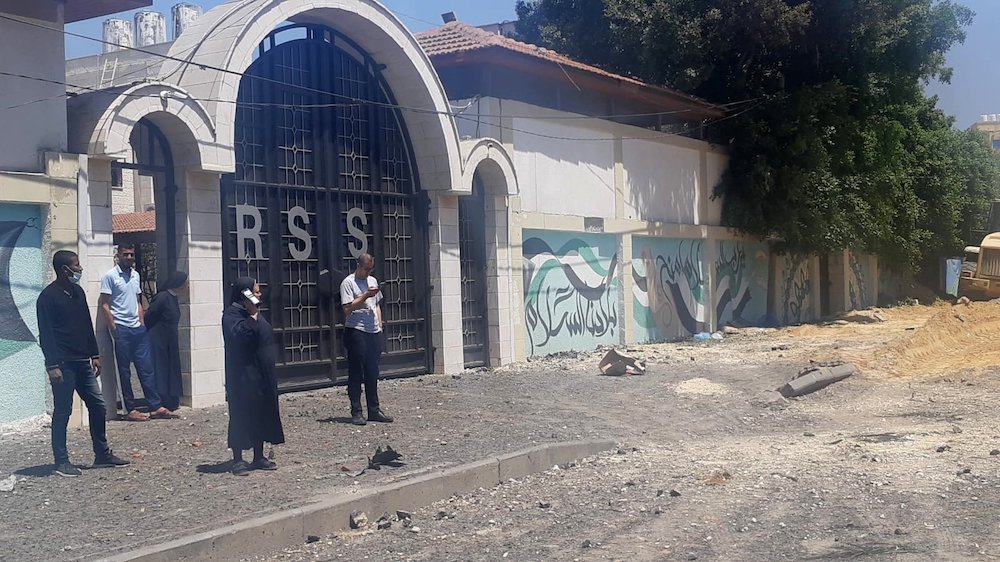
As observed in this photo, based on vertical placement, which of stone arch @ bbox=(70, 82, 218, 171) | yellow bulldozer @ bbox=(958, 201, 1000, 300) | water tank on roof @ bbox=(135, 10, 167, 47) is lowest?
yellow bulldozer @ bbox=(958, 201, 1000, 300)

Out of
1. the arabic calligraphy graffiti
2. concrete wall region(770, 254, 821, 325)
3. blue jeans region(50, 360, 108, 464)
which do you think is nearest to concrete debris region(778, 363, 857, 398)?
blue jeans region(50, 360, 108, 464)

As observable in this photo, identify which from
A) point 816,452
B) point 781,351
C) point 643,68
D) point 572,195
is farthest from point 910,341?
point 643,68

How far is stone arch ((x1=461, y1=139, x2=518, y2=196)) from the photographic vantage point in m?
14.8

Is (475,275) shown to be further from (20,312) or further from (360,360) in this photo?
(20,312)

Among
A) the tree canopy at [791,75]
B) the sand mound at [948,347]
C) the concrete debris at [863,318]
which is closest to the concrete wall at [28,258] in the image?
the sand mound at [948,347]

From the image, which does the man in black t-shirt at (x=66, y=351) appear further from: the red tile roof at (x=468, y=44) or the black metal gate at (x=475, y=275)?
the red tile roof at (x=468, y=44)

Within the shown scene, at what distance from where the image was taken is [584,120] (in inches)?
740

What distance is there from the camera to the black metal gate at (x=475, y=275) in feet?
51.6

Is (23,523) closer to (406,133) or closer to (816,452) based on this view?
(816,452)

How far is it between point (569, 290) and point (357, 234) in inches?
229

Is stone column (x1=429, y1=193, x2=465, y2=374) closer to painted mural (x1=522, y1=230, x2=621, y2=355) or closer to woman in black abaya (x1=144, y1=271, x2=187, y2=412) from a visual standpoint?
painted mural (x1=522, y1=230, x2=621, y2=355)

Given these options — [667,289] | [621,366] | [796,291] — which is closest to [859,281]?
[796,291]

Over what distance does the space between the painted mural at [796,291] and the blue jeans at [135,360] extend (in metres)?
20.6

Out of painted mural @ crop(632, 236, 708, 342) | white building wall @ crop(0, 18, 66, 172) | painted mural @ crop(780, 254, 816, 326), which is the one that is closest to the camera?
white building wall @ crop(0, 18, 66, 172)
